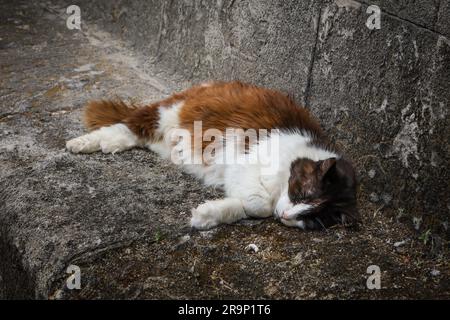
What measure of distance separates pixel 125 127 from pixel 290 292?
1890mm

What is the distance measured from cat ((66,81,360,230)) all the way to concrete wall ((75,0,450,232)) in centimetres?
23

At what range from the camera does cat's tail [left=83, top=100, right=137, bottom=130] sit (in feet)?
13.9

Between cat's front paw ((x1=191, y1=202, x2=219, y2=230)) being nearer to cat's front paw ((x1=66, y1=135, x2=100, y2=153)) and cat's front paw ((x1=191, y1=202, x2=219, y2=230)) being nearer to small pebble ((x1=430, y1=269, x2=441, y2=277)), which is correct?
cat's front paw ((x1=66, y1=135, x2=100, y2=153))

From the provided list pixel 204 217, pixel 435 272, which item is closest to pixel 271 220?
pixel 204 217

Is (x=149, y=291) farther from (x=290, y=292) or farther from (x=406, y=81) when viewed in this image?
(x=406, y=81)

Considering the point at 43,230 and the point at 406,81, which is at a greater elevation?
the point at 406,81

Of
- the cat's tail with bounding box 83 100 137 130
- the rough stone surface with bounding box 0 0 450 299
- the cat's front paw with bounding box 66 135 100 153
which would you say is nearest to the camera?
the rough stone surface with bounding box 0 0 450 299

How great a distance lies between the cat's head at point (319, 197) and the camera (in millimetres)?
3168

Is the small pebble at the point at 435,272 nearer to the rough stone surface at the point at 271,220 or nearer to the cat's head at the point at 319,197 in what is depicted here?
the rough stone surface at the point at 271,220

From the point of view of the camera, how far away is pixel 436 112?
310cm

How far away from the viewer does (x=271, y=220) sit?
3451mm

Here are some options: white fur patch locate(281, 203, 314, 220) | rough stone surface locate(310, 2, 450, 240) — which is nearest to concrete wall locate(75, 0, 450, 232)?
rough stone surface locate(310, 2, 450, 240)
